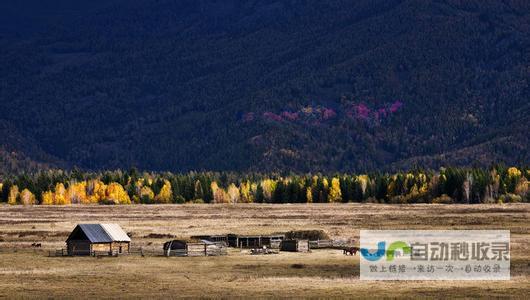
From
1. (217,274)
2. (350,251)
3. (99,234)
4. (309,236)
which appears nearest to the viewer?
(217,274)

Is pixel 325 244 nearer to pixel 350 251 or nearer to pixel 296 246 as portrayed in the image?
pixel 296 246

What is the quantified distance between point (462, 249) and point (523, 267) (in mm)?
8872

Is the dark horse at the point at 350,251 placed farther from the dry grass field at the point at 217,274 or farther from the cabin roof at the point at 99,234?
the cabin roof at the point at 99,234

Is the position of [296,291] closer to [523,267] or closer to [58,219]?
[523,267]

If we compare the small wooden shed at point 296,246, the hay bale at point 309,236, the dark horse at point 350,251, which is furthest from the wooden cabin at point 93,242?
the dark horse at point 350,251

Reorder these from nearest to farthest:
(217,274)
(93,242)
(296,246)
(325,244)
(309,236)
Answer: (217,274) < (93,242) < (296,246) < (325,244) < (309,236)

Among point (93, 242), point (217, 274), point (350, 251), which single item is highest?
point (93, 242)

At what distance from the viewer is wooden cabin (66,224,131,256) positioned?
10194 cm

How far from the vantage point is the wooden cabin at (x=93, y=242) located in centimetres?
10194

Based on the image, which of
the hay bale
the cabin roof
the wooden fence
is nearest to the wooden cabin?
the cabin roof

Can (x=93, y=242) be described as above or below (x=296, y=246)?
above

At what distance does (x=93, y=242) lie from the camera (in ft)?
334

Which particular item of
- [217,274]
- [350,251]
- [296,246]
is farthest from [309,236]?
[217,274]

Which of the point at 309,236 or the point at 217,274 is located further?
the point at 309,236
